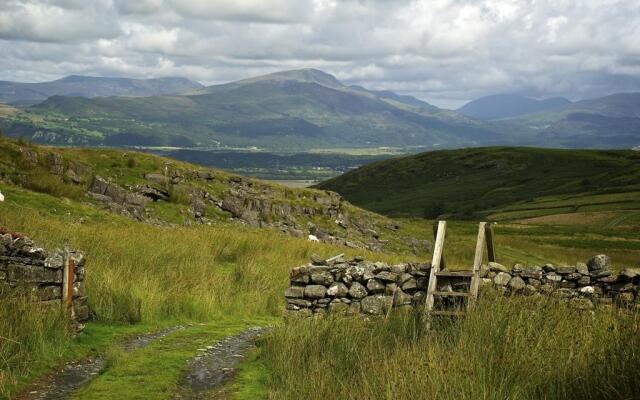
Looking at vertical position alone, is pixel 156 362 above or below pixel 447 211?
above

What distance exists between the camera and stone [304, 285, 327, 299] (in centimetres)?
1453

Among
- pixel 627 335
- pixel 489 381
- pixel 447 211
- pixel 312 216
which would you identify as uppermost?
pixel 627 335

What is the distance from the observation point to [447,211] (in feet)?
582

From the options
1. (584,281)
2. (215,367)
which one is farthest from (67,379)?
(584,281)

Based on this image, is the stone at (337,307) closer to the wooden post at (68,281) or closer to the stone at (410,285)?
the stone at (410,285)

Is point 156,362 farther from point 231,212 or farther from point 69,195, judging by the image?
point 231,212

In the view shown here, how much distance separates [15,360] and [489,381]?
7.69 meters

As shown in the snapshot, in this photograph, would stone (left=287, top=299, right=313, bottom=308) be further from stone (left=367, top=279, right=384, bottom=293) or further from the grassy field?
stone (left=367, top=279, right=384, bottom=293)

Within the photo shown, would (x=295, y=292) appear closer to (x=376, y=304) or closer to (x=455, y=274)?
(x=376, y=304)

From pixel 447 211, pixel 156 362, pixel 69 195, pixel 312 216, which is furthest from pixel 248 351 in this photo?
pixel 447 211

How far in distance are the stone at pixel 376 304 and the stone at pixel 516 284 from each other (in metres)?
2.49

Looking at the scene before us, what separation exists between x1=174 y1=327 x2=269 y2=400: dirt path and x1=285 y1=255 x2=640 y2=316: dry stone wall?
1374 millimetres

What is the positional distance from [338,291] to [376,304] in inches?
35.6

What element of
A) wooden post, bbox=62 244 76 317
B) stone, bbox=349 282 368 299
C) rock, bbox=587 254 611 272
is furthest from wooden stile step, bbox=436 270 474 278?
wooden post, bbox=62 244 76 317
